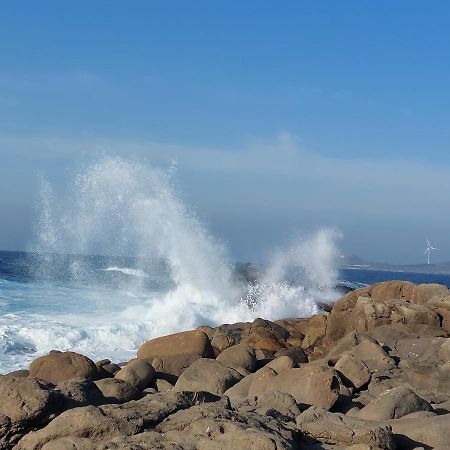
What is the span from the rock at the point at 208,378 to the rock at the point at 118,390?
0.61 meters

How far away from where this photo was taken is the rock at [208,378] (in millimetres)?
8422

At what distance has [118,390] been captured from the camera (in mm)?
7758

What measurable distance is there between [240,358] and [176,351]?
1603 mm

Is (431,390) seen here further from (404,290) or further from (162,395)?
(404,290)

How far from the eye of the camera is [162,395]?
5633 millimetres

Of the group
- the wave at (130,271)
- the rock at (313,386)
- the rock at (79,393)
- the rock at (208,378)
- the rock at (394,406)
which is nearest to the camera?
the rock at (79,393)

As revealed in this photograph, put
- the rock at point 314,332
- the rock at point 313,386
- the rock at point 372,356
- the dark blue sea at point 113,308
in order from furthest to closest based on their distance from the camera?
the dark blue sea at point 113,308
the rock at point 314,332
the rock at point 372,356
the rock at point 313,386

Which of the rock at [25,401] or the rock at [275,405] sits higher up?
the rock at [25,401]

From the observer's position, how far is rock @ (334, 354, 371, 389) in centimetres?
881

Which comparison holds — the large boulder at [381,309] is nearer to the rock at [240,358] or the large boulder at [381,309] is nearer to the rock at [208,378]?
the rock at [240,358]

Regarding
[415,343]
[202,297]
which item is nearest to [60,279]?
[202,297]

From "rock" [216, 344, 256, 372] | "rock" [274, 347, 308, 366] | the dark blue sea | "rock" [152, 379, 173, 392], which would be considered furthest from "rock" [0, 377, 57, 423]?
the dark blue sea

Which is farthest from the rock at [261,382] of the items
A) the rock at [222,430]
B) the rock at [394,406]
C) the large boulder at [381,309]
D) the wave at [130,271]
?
the wave at [130,271]

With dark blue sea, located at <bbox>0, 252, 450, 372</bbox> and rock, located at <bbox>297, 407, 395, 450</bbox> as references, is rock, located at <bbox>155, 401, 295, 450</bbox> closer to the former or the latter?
rock, located at <bbox>297, 407, 395, 450</bbox>
